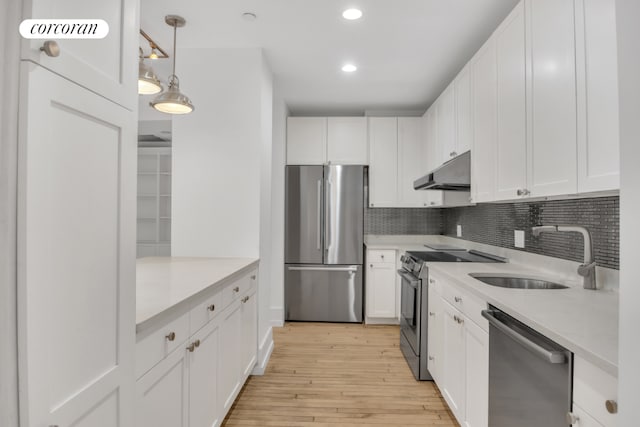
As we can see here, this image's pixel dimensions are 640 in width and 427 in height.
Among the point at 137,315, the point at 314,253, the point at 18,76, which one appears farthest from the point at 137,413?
the point at 314,253

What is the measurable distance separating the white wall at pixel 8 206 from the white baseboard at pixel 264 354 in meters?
2.26

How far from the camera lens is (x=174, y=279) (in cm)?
187

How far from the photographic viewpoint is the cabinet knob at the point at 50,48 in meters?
0.72

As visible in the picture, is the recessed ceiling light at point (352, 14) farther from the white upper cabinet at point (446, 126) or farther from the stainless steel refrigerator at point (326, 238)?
the stainless steel refrigerator at point (326, 238)

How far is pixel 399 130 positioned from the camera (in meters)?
4.24

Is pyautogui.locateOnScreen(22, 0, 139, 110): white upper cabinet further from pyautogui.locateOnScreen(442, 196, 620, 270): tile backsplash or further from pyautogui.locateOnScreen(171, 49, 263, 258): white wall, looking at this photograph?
pyautogui.locateOnScreen(442, 196, 620, 270): tile backsplash

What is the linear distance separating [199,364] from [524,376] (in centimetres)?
133

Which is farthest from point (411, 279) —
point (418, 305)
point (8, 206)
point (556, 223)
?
point (8, 206)

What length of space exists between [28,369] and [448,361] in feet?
6.88

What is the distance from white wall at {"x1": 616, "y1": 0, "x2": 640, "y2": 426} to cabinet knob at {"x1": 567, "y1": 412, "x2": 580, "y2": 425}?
430mm

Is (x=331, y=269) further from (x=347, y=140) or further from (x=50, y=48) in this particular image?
(x=50, y=48)

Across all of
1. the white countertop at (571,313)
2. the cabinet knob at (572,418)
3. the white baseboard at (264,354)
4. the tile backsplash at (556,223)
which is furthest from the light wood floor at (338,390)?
the cabinet knob at (572,418)

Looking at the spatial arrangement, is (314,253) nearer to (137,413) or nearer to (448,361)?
(448,361)

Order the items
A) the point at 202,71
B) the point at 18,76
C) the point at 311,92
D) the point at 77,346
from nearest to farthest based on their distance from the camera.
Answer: the point at 18,76 < the point at 77,346 < the point at 202,71 < the point at 311,92
